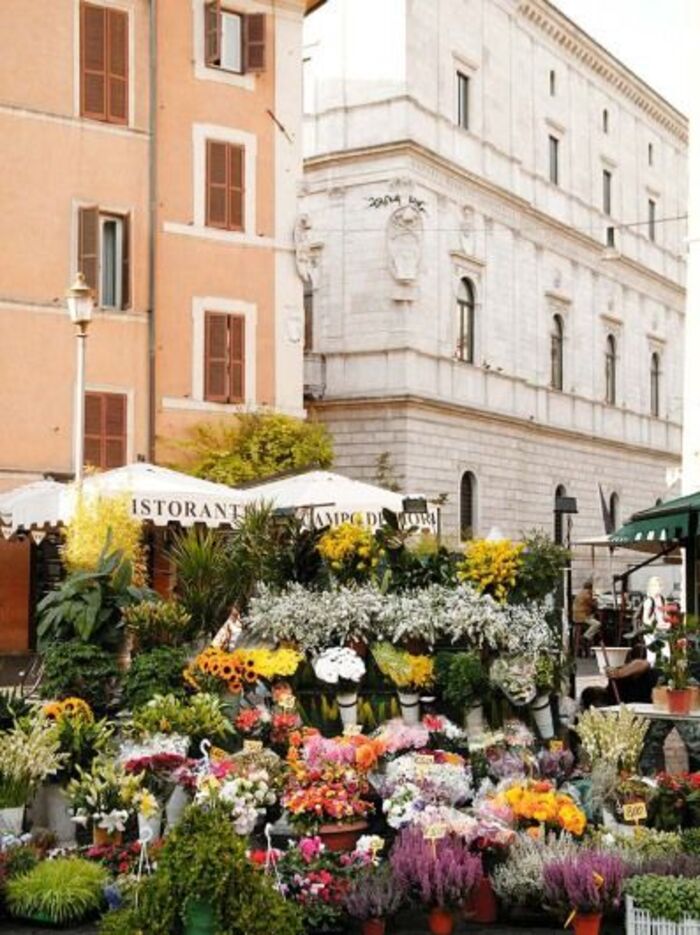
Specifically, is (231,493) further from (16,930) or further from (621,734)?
(16,930)

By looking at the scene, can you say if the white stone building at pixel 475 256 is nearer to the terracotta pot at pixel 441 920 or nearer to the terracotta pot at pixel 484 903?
the terracotta pot at pixel 484 903

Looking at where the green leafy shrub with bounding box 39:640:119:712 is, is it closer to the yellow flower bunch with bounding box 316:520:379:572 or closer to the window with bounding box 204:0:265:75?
the yellow flower bunch with bounding box 316:520:379:572

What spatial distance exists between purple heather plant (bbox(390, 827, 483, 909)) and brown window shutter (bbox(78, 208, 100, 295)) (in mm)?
17202

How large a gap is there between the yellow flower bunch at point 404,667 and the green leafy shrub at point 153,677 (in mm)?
1239

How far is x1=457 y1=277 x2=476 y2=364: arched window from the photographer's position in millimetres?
33062

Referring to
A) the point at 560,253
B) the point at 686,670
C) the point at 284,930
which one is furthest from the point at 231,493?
the point at 560,253

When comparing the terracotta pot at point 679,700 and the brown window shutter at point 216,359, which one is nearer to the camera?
the terracotta pot at point 679,700

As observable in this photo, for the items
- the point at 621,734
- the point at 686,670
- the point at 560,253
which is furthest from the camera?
the point at 560,253

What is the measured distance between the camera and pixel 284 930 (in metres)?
6.70

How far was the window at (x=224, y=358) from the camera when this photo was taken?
25.3 metres

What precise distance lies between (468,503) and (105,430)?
1128 cm

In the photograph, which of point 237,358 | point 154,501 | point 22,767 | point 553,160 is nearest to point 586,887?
point 22,767

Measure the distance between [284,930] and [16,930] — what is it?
5.82 feet

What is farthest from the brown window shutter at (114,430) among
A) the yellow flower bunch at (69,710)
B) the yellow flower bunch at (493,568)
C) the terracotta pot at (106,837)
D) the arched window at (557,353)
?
the arched window at (557,353)
